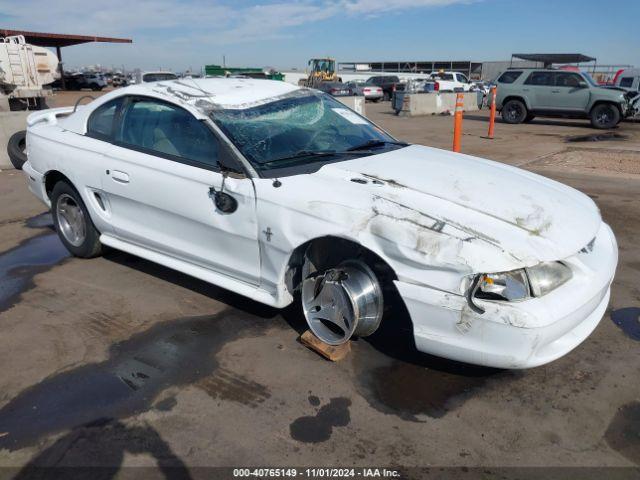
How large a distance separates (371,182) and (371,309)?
702 mm

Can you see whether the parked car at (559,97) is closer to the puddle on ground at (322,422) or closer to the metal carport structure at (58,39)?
the puddle on ground at (322,422)

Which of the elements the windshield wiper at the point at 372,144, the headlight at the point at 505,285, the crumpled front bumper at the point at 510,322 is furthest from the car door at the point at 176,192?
the headlight at the point at 505,285

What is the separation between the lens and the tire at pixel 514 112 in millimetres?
16859

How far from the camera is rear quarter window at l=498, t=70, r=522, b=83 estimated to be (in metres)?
16.7

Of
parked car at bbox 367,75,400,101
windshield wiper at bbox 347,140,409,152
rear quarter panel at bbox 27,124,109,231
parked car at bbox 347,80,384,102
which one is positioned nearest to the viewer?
windshield wiper at bbox 347,140,409,152

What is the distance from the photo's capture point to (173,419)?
8.52 feet

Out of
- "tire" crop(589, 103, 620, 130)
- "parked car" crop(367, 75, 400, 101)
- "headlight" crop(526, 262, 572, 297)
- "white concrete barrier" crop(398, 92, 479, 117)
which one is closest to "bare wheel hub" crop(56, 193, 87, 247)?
"headlight" crop(526, 262, 572, 297)

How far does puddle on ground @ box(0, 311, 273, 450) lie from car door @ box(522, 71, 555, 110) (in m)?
15.4

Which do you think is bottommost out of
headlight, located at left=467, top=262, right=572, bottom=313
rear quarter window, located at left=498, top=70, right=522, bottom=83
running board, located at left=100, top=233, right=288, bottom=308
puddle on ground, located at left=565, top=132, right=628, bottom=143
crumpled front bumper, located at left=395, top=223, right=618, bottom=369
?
puddle on ground, located at left=565, top=132, right=628, bottom=143

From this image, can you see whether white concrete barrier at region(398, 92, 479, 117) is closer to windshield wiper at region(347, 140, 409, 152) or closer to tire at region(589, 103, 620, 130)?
tire at region(589, 103, 620, 130)

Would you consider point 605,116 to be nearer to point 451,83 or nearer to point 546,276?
point 451,83

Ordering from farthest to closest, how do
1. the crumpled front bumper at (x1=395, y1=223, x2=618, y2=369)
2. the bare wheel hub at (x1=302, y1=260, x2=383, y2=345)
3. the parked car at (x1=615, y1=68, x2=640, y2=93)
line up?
the parked car at (x1=615, y1=68, x2=640, y2=93)
the bare wheel hub at (x1=302, y1=260, x2=383, y2=345)
the crumpled front bumper at (x1=395, y1=223, x2=618, y2=369)

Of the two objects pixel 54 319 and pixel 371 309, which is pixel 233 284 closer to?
pixel 371 309

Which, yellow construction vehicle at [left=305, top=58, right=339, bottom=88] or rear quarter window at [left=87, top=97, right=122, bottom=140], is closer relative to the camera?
rear quarter window at [left=87, top=97, right=122, bottom=140]
